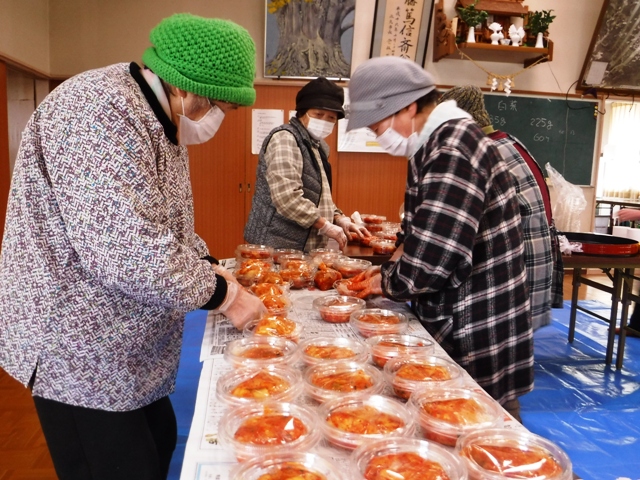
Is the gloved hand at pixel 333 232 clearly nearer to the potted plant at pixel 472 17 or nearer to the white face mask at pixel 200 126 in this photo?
the white face mask at pixel 200 126

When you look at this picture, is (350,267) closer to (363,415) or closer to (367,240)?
(367,240)

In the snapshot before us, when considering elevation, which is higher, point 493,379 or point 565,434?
point 493,379

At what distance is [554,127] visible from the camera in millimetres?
5863

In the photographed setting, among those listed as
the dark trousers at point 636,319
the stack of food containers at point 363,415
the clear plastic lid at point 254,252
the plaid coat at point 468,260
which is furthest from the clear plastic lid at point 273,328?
the dark trousers at point 636,319

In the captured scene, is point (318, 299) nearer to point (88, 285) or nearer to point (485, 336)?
point (485, 336)

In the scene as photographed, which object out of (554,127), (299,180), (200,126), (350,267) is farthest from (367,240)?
(554,127)

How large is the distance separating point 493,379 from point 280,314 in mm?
718

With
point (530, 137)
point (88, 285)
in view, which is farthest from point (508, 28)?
point (88, 285)

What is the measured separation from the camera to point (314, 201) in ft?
9.49

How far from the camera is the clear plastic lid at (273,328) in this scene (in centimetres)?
143

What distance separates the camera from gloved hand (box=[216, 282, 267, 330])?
51.9 inches

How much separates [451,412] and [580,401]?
2.42 metres

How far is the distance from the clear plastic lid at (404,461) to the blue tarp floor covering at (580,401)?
1.43 meters

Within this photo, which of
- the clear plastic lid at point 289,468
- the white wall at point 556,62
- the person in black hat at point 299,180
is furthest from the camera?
the white wall at point 556,62
